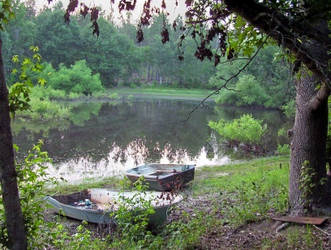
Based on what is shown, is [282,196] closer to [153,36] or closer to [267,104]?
[267,104]

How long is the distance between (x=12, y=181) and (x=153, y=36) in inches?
3248

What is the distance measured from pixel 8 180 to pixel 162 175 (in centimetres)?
982

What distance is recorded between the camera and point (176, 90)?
70.2 metres

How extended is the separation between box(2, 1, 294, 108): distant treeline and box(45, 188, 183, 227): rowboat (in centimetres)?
3196

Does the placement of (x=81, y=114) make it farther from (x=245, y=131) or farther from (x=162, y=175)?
(x=162, y=175)

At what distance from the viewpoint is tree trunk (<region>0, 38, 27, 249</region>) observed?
10.2 feet

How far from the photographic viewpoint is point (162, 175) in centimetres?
1284

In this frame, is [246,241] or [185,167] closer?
[246,241]

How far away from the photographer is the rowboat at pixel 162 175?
11883 millimetres

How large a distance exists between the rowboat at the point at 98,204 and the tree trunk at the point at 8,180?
407 cm

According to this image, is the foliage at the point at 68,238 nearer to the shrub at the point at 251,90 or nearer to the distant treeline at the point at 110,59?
the distant treeline at the point at 110,59

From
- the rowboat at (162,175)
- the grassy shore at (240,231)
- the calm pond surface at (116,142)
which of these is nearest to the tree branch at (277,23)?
the grassy shore at (240,231)

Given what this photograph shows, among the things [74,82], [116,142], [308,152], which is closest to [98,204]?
[308,152]

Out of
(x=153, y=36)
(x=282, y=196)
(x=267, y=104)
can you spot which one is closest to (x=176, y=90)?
(x=153, y=36)
